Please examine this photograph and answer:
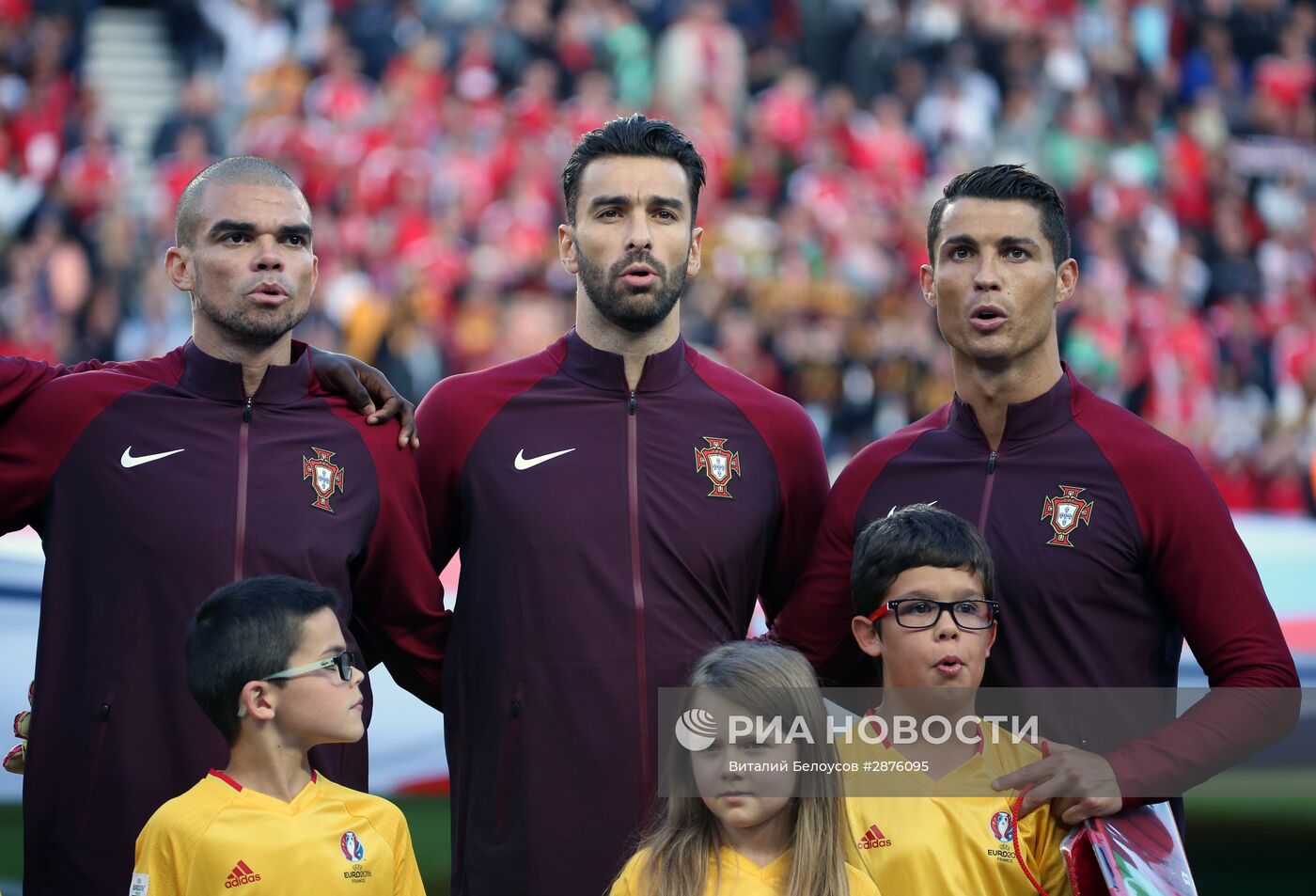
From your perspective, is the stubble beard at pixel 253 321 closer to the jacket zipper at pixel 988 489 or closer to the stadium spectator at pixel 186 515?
the stadium spectator at pixel 186 515

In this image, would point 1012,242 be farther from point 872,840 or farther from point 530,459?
point 872,840

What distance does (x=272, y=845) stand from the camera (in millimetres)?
3404

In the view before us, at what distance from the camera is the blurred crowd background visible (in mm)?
12844

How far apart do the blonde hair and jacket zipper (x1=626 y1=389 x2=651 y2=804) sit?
393mm

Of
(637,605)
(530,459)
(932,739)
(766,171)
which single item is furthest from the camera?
(766,171)

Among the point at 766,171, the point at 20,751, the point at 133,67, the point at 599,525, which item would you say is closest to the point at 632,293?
the point at 599,525

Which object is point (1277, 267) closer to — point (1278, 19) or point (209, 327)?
point (1278, 19)

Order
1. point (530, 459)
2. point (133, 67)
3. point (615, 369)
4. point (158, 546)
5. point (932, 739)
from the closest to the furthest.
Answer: point (932, 739), point (158, 546), point (530, 459), point (615, 369), point (133, 67)

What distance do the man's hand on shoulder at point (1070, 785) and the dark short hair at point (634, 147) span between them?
4.88ft

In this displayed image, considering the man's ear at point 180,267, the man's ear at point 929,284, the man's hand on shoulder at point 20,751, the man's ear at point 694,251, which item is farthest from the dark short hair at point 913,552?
the man's hand on shoulder at point 20,751

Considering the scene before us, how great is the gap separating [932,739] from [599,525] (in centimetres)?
89

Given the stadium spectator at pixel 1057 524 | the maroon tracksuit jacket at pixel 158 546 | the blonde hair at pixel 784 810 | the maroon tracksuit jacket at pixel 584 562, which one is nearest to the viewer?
the blonde hair at pixel 784 810

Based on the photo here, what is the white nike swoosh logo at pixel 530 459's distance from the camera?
4.09m

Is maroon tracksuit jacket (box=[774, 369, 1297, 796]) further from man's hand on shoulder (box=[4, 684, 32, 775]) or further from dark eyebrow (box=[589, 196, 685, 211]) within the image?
man's hand on shoulder (box=[4, 684, 32, 775])
